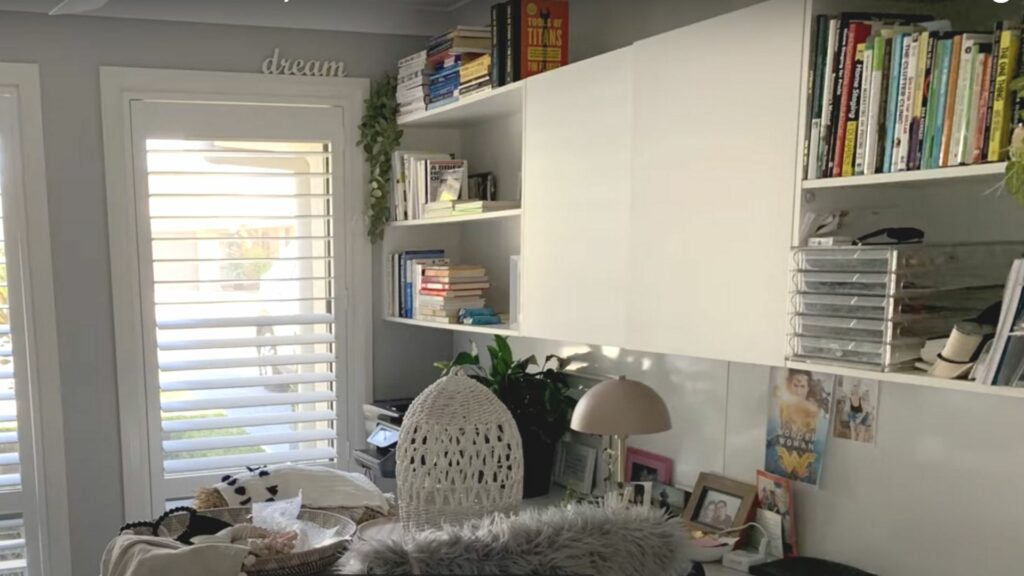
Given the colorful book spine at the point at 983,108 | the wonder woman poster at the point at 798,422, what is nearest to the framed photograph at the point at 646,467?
the wonder woman poster at the point at 798,422

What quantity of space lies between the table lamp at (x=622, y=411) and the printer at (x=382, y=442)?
3.15ft

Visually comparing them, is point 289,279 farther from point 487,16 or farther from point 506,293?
point 487,16

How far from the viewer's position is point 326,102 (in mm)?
3119

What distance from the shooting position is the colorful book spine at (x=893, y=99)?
1.37 m

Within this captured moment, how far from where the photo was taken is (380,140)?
3154 millimetres

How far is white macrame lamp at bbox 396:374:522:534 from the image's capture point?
5.78 feet

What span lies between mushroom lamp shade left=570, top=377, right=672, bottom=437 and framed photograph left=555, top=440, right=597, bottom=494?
1.70 ft

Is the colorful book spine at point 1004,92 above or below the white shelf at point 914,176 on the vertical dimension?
above

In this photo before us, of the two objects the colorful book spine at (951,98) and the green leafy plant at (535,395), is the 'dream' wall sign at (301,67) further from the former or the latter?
the colorful book spine at (951,98)

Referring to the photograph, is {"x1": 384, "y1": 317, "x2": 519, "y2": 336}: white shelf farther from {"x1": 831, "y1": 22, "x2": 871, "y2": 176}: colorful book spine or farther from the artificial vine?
{"x1": 831, "y1": 22, "x2": 871, "y2": 176}: colorful book spine

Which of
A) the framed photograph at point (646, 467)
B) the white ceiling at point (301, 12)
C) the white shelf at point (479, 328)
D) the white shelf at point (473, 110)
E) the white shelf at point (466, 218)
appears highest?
the white ceiling at point (301, 12)

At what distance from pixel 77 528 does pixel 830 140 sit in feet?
9.41

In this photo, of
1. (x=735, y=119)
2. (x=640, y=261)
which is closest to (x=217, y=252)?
(x=640, y=261)

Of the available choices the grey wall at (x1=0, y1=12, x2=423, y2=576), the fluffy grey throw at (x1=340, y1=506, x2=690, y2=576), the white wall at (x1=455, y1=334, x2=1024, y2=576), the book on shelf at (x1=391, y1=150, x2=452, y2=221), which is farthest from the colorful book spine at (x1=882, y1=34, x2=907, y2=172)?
the grey wall at (x1=0, y1=12, x2=423, y2=576)
